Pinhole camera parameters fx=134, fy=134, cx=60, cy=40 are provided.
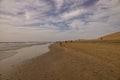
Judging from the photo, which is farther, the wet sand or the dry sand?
the wet sand

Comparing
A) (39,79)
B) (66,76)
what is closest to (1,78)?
(39,79)

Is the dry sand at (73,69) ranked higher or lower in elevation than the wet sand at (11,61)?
lower

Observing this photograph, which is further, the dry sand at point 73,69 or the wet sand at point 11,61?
the wet sand at point 11,61

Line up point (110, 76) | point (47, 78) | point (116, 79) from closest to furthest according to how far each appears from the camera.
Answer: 1. point (116, 79)
2. point (110, 76)
3. point (47, 78)

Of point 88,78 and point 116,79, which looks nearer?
point 116,79

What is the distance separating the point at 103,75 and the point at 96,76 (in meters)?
0.46

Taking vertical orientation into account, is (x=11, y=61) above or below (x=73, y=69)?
above

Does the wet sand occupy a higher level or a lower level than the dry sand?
higher

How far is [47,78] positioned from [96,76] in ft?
10.3

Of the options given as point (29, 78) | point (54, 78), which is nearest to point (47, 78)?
point (54, 78)

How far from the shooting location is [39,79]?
8.60 meters

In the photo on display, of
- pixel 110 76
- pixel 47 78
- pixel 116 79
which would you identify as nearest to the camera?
pixel 116 79

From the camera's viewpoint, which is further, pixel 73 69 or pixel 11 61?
pixel 11 61

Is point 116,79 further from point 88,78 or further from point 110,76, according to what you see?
point 88,78
